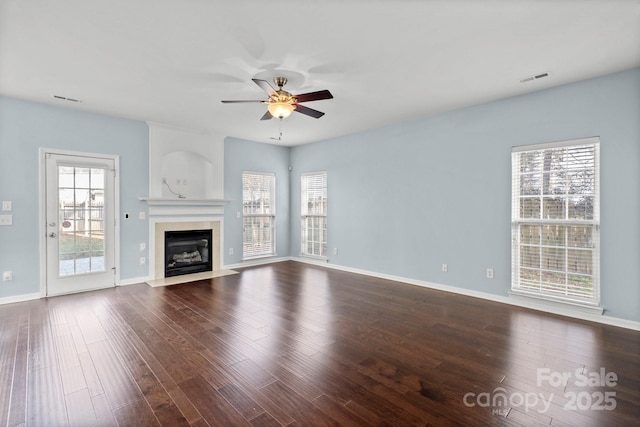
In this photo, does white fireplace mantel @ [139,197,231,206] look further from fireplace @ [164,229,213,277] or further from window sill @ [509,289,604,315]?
window sill @ [509,289,604,315]

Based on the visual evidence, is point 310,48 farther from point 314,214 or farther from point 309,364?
point 314,214

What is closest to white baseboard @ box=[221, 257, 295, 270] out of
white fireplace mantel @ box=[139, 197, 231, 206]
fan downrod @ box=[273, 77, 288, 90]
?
white fireplace mantel @ box=[139, 197, 231, 206]

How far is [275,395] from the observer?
2137 mm

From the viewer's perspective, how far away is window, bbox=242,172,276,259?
268 inches

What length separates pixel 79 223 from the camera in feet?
15.3

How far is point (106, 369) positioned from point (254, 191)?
4.85 meters

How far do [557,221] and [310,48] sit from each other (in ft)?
11.5

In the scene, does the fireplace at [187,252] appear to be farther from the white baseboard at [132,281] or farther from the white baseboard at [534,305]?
the white baseboard at [534,305]

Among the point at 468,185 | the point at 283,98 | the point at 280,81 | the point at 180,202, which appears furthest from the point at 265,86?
the point at 180,202

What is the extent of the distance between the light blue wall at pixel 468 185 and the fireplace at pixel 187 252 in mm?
2567

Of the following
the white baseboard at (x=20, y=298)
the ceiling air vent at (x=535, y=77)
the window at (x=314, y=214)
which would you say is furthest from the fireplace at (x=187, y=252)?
the ceiling air vent at (x=535, y=77)

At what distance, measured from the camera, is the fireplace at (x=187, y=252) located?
566 centimetres

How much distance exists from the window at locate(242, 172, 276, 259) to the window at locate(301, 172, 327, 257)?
0.74m

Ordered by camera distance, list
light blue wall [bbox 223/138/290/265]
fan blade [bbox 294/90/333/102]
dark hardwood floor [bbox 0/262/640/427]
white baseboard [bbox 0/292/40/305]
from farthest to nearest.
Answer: light blue wall [bbox 223/138/290/265]
white baseboard [bbox 0/292/40/305]
fan blade [bbox 294/90/333/102]
dark hardwood floor [bbox 0/262/640/427]
